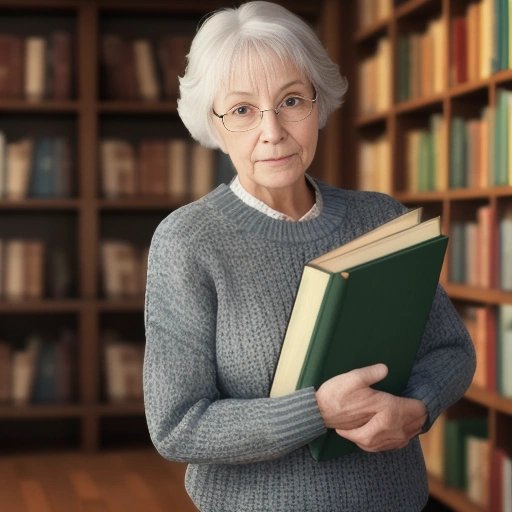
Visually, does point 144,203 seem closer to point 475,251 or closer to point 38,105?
point 38,105

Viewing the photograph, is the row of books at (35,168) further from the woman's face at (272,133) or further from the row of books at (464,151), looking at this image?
the woman's face at (272,133)

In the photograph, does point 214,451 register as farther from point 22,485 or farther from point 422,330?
point 22,485

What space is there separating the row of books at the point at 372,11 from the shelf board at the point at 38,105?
1.47m

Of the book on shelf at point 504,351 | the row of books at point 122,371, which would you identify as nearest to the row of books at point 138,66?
the row of books at point 122,371

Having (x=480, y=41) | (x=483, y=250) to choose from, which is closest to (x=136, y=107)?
(x=480, y=41)

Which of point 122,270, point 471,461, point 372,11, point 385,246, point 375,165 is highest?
point 372,11

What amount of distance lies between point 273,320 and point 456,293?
2.52 meters

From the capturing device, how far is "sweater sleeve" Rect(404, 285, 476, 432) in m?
1.35

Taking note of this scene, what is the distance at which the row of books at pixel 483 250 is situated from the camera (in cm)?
347

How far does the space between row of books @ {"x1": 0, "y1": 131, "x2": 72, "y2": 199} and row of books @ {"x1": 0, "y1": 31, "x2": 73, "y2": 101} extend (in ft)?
0.77

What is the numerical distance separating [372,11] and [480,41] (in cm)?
133

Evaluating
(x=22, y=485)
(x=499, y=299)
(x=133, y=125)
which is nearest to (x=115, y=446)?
(x=22, y=485)

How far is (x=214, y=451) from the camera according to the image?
4.21ft

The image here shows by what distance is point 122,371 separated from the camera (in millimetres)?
5348
